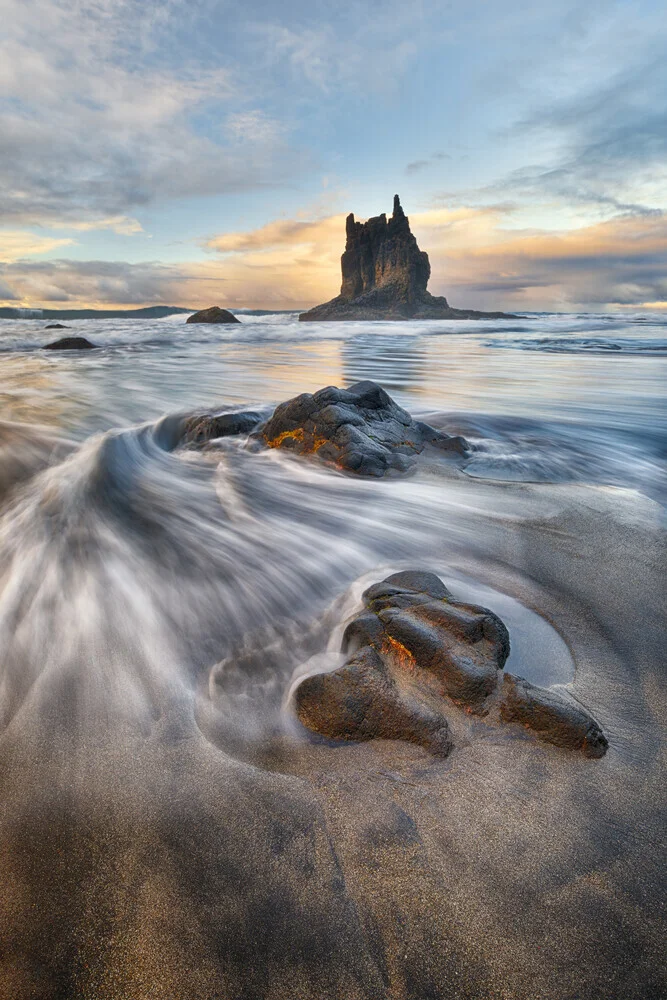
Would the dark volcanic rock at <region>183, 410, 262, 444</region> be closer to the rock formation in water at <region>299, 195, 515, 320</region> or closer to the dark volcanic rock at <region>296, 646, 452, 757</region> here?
the dark volcanic rock at <region>296, 646, 452, 757</region>

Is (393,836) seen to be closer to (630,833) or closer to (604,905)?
(604,905)

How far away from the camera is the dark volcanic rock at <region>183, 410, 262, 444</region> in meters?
6.98

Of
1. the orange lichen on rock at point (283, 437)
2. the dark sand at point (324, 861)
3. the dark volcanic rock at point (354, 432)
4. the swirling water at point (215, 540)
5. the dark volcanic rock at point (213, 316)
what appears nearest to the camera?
the dark sand at point (324, 861)

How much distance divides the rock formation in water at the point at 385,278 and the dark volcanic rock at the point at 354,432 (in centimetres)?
11884

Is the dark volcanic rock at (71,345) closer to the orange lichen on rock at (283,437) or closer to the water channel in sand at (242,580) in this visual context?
the water channel in sand at (242,580)

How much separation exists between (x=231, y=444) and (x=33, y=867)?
216 inches

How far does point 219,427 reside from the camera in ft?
23.0

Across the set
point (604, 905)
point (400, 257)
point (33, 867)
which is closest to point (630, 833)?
point (604, 905)

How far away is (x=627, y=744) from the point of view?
179 cm

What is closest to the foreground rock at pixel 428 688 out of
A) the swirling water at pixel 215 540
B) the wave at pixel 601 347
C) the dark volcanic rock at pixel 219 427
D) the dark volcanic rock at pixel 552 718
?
the dark volcanic rock at pixel 552 718

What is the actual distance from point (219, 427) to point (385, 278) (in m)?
137

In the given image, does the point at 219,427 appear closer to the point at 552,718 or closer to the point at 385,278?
the point at 552,718

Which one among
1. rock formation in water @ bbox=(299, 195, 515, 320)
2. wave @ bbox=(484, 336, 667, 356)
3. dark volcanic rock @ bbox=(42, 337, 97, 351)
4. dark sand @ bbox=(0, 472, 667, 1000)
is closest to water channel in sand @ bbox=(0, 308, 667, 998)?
dark sand @ bbox=(0, 472, 667, 1000)

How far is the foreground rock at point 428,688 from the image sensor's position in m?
1.77
